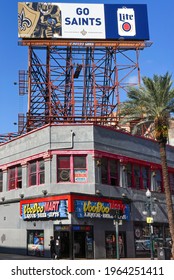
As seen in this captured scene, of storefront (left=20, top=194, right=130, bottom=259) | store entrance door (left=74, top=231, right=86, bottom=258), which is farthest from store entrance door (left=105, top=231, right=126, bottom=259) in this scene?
store entrance door (left=74, top=231, right=86, bottom=258)

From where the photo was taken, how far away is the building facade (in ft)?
91.9

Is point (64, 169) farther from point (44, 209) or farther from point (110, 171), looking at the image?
point (110, 171)

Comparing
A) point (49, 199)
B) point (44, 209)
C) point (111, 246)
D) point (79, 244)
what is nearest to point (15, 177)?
point (44, 209)

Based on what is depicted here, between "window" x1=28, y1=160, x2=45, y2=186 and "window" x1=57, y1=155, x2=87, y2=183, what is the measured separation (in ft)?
5.83

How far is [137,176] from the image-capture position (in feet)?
115

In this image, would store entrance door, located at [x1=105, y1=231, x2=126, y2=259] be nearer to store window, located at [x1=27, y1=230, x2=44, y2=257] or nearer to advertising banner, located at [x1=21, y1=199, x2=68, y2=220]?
advertising banner, located at [x1=21, y1=199, x2=68, y2=220]

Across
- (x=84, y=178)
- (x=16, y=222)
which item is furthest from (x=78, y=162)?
(x=16, y=222)

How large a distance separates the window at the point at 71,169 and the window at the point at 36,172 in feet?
5.83

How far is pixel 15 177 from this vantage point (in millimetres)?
34531

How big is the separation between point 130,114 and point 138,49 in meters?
21.0

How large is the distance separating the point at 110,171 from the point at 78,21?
22.2 meters

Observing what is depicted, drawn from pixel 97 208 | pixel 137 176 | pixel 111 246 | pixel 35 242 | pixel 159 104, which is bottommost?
pixel 111 246

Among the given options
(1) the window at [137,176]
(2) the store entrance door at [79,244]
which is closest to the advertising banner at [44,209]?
(2) the store entrance door at [79,244]
